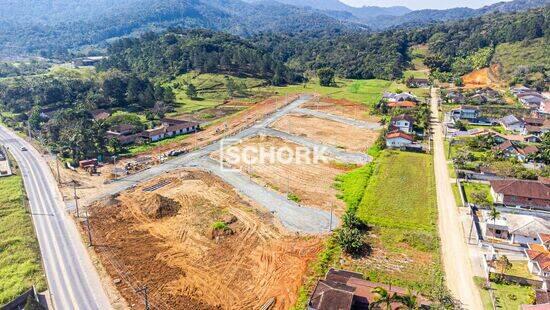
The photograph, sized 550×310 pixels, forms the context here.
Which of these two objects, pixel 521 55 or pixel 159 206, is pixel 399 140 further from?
pixel 521 55

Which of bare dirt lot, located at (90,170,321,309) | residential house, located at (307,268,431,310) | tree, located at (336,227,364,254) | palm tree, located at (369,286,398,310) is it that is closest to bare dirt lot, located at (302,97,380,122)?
bare dirt lot, located at (90,170,321,309)

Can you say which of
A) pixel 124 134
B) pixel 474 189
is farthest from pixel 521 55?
pixel 124 134

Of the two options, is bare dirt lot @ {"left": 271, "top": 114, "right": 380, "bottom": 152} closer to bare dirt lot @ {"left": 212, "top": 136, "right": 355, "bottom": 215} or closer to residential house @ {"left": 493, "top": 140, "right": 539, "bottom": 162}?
bare dirt lot @ {"left": 212, "top": 136, "right": 355, "bottom": 215}

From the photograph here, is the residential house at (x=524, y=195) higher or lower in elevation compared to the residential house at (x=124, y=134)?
higher

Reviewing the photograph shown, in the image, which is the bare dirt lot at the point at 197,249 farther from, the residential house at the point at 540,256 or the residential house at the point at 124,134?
the residential house at the point at 124,134

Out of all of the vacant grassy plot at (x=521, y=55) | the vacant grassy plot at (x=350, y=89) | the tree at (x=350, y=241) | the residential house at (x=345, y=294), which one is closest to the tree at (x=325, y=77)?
the vacant grassy plot at (x=350, y=89)

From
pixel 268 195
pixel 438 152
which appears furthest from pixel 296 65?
pixel 268 195
